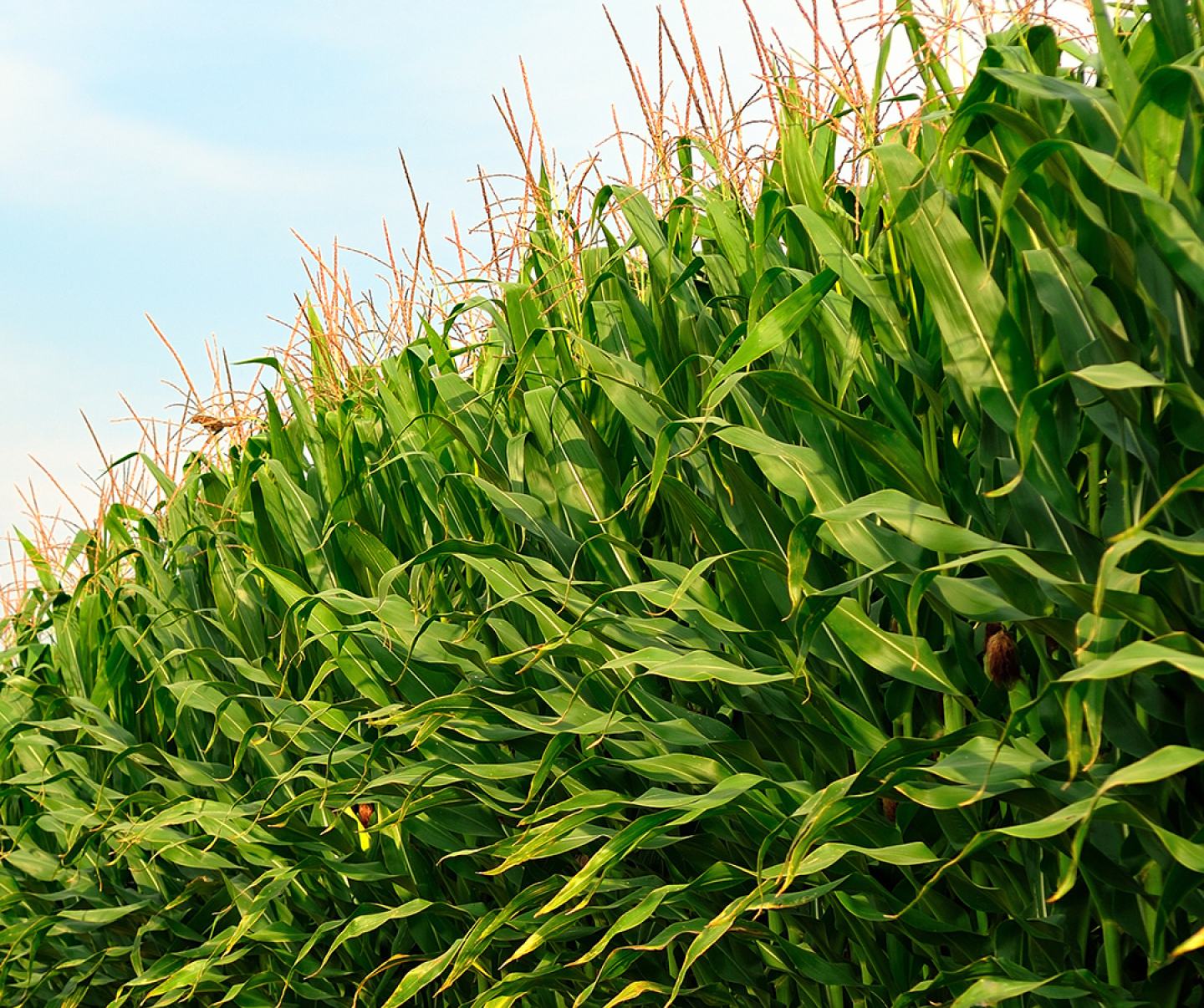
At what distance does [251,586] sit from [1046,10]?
5.98ft

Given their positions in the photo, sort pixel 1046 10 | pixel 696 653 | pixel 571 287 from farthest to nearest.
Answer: pixel 571 287 → pixel 1046 10 → pixel 696 653

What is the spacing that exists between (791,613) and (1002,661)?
0.75 feet

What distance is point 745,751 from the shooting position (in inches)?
58.5

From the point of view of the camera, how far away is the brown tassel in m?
1.26

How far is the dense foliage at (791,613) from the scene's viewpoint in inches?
45.6

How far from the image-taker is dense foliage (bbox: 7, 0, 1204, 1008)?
116 cm

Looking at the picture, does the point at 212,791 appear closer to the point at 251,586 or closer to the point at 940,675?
the point at 251,586

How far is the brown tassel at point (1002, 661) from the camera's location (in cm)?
126

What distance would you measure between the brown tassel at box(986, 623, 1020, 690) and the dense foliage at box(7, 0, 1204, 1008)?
2cm

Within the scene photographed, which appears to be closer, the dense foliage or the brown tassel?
the dense foliage

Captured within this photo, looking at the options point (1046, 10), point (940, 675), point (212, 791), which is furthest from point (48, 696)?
point (1046, 10)

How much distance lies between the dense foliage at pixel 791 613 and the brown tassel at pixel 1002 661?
0.02m

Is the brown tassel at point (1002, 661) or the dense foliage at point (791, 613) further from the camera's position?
the brown tassel at point (1002, 661)

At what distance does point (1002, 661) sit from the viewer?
49.7 inches
